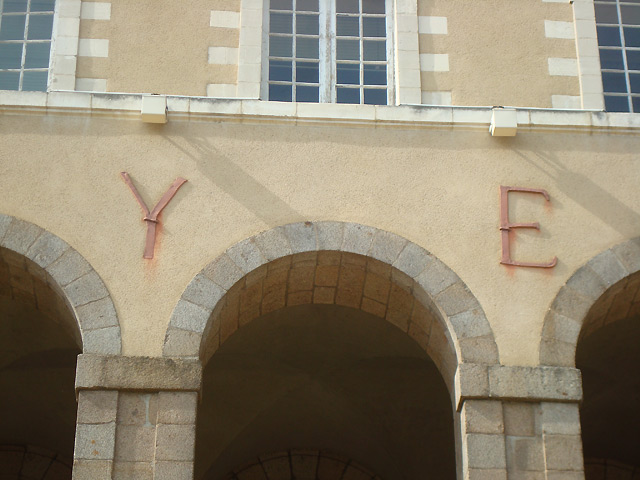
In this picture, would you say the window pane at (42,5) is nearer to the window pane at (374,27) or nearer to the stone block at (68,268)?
the stone block at (68,268)

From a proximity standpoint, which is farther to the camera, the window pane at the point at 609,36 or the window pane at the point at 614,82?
the window pane at the point at 609,36

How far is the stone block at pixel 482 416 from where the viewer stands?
8164 mm

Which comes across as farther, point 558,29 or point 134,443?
point 558,29

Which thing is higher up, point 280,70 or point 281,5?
point 281,5

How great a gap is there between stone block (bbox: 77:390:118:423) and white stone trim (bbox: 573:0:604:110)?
15.2 ft

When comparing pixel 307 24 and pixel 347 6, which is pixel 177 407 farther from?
pixel 347 6

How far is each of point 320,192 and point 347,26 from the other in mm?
1824

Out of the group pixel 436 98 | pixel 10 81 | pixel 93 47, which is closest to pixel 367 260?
pixel 436 98

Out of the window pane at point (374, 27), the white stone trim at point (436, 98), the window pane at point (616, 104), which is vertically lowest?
the white stone trim at point (436, 98)

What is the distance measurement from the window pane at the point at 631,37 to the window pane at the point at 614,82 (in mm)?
372

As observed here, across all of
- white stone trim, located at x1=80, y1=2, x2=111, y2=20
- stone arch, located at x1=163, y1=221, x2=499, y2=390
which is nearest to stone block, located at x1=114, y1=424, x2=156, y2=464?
stone arch, located at x1=163, y1=221, x2=499, y2=390

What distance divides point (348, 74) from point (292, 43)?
1.88ft

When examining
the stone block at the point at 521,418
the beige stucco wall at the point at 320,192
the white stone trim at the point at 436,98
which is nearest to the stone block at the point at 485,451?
the stone block at the point at 521,418

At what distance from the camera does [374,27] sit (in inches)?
394
